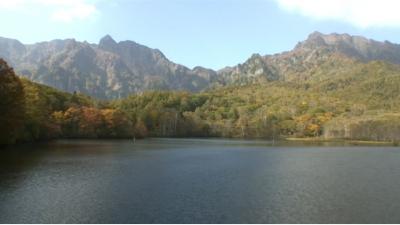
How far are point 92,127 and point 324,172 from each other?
360 ft

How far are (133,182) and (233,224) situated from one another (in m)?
19.5

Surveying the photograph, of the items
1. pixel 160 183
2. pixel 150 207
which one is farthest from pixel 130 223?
pixel 160 183

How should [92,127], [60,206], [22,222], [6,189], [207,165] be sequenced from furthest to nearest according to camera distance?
[92,127] → [207,165] → [6,189] → [60,206] → [22,222]

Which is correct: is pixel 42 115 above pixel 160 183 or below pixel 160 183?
above

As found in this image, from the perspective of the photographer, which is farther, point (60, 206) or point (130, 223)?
point (60, 206)

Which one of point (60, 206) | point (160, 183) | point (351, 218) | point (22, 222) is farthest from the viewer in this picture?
point (160, 183)

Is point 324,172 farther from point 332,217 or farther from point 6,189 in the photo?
point 6,189

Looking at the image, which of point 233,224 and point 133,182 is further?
point 133,182

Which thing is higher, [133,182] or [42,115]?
[42,115]

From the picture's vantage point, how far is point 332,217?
1164 inches

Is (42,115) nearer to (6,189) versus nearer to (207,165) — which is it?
(207,165)

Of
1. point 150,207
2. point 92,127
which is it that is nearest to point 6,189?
point 150,207

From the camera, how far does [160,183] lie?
43.8m

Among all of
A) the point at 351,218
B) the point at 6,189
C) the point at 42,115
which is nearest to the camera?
the point at 351,218
